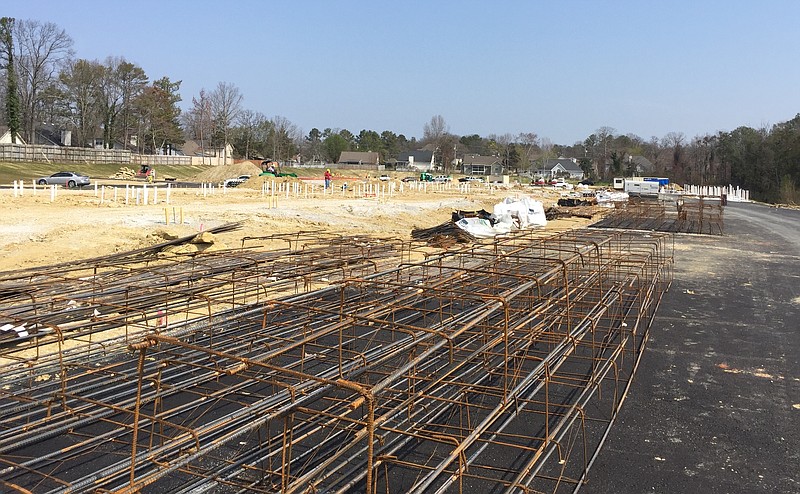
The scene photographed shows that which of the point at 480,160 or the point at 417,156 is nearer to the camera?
the point at 480,160

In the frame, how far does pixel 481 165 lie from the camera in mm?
130250

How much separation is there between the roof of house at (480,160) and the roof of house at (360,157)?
70.9ft

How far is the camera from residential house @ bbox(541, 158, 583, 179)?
127762 mm

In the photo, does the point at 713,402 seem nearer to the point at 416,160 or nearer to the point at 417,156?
the point at 416,160

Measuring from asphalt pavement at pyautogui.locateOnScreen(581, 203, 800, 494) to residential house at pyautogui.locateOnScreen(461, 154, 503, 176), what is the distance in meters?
115

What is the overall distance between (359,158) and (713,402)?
383ft

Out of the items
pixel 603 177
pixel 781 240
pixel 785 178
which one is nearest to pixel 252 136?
pixel 603 177

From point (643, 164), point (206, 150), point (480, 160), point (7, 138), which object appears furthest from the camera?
point (480, 160)

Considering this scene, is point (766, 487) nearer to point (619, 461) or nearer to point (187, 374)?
point (619, 461)

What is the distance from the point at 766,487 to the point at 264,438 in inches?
185

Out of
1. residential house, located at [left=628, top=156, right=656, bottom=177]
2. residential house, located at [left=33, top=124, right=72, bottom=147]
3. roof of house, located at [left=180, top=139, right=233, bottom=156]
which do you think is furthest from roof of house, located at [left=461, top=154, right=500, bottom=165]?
residential house, located at [left=33, top=124, right=72, bottom=147]

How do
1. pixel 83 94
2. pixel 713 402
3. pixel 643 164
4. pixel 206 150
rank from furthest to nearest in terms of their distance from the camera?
pixel 643 164 < pixel 206 150 < pixel 83 94 < pixel 713 402

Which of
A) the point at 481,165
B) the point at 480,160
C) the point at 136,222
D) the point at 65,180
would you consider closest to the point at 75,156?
the point at 65,180

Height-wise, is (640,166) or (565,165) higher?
(565,165)
